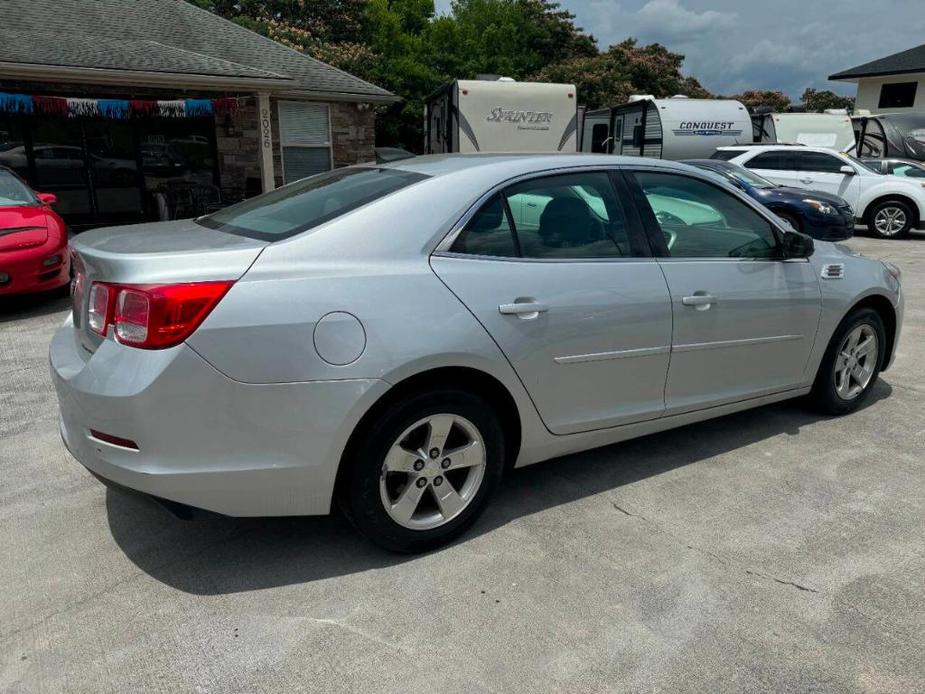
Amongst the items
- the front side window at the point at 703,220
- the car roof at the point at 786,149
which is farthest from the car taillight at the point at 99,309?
the car roof at the point at 786,149

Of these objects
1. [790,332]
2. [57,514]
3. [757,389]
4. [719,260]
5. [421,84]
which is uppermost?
[421,84]

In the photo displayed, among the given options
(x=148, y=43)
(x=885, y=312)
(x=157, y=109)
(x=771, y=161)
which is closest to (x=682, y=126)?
(x=771, y=161)

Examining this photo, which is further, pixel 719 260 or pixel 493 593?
pixel 719 260

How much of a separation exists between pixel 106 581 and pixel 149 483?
599 millimetres

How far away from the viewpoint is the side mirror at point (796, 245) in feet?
12.5

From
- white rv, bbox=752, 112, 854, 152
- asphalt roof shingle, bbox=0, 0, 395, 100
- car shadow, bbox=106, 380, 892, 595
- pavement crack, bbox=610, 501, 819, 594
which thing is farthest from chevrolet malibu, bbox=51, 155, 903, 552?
white rv, bbox=752, 112, 854, 152

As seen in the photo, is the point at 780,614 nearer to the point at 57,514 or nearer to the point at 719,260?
the point at 719,260

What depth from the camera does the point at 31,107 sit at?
38.5ft

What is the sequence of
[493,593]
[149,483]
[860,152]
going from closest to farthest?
1. [149,483]
2. [493,593]
3. [860,152]

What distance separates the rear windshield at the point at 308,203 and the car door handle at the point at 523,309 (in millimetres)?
654

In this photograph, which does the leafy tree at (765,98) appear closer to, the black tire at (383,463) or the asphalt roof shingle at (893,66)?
the asphalt roof shingle at (893,66)

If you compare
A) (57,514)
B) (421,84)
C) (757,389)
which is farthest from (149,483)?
(421,84)

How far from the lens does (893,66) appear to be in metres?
31.0

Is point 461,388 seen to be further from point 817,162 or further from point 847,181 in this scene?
point 847,181
